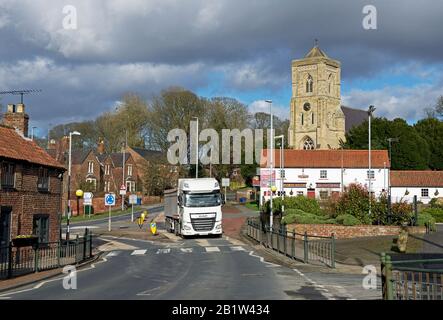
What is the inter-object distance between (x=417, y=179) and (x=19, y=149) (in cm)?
6263

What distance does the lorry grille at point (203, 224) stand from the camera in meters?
37.6

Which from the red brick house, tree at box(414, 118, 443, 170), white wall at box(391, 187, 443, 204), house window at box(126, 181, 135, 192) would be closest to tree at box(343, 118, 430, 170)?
tree at box(414, 118, 443, 170)

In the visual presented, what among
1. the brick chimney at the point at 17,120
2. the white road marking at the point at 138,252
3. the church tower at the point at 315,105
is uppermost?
the church tower at the point at 315,105

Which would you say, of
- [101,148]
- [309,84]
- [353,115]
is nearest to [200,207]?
[101,148]

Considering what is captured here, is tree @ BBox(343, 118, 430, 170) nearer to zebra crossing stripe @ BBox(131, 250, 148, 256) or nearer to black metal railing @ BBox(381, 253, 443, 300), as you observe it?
zebra crossing stripe @ BBox(131, 250, 148, 256)

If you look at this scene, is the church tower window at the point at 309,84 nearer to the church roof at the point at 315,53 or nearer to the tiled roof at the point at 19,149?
the church roof at the point at 315,53

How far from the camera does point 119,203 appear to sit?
83562 mm

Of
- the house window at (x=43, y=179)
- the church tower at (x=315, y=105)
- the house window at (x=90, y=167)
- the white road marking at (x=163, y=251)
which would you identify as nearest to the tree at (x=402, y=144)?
the church tower at (x=315, y=105)

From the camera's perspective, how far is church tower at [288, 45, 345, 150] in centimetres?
11475

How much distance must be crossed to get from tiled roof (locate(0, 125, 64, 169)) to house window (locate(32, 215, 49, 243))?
290 cm

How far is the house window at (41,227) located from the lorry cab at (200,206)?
8855 millimetres

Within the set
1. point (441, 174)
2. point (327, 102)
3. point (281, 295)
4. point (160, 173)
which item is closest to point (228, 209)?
point (160, 173)

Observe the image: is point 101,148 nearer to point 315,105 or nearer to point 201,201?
point 315,105
